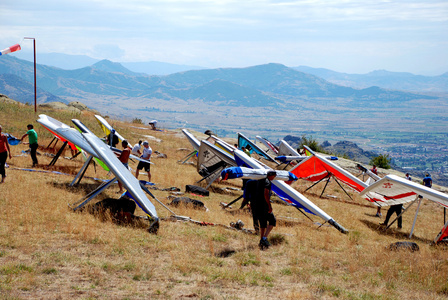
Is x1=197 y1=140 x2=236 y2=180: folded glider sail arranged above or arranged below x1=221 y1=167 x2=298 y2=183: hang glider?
below

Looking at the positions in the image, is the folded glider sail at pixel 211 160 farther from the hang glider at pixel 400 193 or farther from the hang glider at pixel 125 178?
the hang glider at pixel 125 178

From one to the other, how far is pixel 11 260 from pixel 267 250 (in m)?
6.50

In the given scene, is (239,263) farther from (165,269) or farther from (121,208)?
(121,208)

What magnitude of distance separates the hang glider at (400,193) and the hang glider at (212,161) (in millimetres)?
6781

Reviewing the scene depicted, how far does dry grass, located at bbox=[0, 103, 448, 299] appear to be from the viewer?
8.14 m

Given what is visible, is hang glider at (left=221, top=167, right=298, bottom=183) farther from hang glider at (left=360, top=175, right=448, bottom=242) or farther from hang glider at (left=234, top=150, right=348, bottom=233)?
hang glider at (left=360, top=175, right=448, bottom=242)

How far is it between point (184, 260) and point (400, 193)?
10.7m

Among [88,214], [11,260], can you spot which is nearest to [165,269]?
[11,260]

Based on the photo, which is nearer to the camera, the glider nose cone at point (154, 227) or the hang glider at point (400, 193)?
the glider nose cone at point (154, 227)

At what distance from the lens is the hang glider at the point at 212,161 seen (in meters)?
19.9

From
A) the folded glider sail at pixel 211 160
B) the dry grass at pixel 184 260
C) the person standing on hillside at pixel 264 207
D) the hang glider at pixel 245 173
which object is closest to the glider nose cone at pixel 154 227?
the dry grass at pixel 184 260

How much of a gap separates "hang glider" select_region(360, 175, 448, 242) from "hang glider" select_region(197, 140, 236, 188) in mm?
6781

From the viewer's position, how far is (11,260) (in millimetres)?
8688

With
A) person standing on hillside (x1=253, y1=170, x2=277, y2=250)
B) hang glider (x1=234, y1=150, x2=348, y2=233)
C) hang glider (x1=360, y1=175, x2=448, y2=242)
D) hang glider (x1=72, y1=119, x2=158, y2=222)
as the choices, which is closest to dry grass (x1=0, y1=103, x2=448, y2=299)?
person standing on hillside (x1=253, y1=170, x2=277, y2=250)
